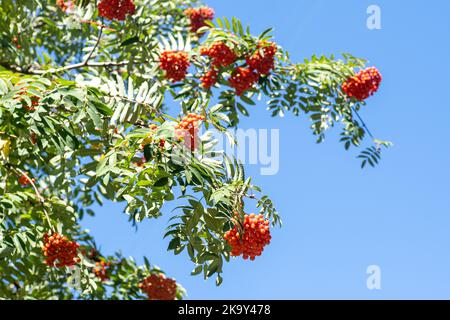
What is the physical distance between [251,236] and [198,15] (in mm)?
5634

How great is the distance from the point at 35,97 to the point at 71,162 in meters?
1.06

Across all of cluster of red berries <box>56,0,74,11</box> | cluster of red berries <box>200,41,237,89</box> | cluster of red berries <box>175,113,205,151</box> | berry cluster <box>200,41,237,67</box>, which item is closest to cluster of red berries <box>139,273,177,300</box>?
cluster of red berries <box>200,41,237,89</box>

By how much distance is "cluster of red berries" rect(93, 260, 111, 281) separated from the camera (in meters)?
8.11

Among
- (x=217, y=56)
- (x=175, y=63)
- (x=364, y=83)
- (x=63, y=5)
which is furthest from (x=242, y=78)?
(x=63, y=5)

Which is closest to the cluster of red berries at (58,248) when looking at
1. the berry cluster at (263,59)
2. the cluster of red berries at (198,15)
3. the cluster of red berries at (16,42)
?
the berry cluster at (263,59)

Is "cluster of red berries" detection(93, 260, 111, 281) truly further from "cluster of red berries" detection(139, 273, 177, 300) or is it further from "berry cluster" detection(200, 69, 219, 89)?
"berry cluster" detection(200, 69, 219, 89)

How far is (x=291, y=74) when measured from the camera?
299 inches

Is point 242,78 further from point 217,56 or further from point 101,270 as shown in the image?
point 101,270

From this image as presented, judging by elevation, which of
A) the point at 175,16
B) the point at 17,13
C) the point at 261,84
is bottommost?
the point at 261,84

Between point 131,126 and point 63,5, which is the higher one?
point 63,5

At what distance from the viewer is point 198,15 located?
9.52 m

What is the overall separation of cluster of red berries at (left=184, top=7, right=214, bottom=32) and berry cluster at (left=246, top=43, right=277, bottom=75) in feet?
8.97
